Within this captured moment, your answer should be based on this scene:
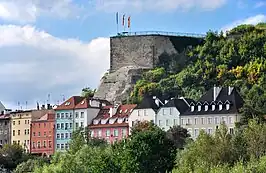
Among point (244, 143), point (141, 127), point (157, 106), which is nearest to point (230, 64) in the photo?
point (157, 106)

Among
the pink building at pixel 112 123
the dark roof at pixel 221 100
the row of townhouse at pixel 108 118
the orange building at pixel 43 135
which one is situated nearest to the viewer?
the dark roof at pixel 221 100

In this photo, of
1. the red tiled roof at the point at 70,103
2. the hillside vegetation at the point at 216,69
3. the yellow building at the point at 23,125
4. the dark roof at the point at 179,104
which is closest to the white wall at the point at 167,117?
the dark roof at the point at 179,104

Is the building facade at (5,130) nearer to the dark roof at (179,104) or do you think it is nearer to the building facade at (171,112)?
the building facade at (171,112)

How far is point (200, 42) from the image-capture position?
115312 mm

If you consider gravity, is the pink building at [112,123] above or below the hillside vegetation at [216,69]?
below

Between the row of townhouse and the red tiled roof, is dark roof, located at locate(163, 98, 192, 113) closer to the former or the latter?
the row of townhouse

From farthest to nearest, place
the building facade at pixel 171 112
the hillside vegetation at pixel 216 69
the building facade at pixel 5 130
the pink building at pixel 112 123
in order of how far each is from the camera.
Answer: the building facade at pixel 5 130 → the hillside vegetation at pixel 216 69 → the pink building at pixel 112 123 → the building facade at pixel 171 112

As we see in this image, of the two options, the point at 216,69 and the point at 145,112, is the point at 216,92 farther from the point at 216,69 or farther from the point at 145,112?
the point at 216,69

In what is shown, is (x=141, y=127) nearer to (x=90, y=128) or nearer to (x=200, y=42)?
(x=90, y=128)

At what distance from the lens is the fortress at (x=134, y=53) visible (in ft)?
371

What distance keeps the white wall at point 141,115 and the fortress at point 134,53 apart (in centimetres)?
1721

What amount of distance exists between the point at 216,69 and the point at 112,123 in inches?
536

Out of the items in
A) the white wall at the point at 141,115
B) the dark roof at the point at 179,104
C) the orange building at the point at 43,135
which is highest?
the dark roof at the point at 179,104

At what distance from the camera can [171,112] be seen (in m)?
91.7
